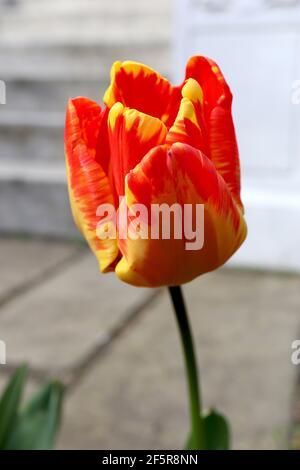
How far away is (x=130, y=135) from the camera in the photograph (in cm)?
33

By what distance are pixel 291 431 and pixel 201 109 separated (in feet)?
3.57

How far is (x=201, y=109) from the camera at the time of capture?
0.35 metres

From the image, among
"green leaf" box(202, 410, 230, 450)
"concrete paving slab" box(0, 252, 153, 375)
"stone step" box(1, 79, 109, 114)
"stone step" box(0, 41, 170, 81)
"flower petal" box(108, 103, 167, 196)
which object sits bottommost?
"concrete paving slab" box(0, 252, 153, 375)

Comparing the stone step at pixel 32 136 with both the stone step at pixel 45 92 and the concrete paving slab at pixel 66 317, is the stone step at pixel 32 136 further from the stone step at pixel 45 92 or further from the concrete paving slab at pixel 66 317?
the concrete paving slab at pixel 66 317

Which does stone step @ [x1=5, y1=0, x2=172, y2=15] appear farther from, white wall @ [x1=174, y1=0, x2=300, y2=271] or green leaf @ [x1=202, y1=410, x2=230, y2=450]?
green leaf @ [x1=202, y1=410, x2=230, y2=450]

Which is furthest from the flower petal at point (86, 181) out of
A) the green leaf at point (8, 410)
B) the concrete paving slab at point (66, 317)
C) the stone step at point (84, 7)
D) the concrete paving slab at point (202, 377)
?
the stone step at point (84, 7)

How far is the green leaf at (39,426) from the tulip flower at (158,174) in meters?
0.25

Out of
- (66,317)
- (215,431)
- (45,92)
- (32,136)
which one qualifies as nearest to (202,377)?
(66,317)

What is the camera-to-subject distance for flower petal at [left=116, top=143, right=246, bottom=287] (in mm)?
321

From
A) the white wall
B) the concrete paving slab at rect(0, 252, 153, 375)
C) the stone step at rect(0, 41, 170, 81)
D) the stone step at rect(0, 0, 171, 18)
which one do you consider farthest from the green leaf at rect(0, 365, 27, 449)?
the stone step at rect(0, 0, 171, 18)

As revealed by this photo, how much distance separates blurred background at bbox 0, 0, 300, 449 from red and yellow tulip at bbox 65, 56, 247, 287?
0.54 ft

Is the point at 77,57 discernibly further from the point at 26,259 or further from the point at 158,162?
the point at 158,162

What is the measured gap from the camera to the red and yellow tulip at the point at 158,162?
1.06ft

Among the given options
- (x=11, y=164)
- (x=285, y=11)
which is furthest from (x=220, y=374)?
(x=11, y=164)
